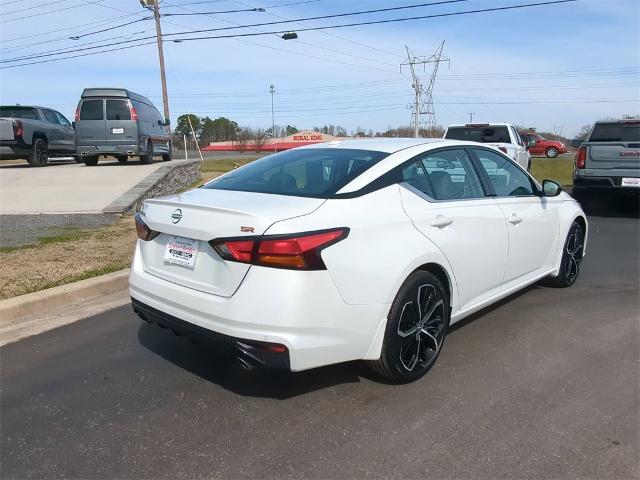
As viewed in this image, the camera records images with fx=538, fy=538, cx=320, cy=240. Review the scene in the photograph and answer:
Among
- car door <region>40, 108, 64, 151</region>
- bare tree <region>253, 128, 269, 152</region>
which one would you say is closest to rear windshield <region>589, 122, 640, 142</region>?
car door <region>40, 108, 64, 151</region>

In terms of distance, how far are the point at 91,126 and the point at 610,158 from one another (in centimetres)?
1243

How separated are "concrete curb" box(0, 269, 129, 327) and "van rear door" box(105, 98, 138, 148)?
9.74m

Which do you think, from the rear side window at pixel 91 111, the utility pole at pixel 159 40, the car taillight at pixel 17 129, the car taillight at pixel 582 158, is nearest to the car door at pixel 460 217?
the car taillight at pixel 582 158

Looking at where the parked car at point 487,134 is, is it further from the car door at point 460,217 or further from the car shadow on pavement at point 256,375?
the car shadow on pavement at point 256,375

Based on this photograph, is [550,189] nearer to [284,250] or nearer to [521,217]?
[521,217]

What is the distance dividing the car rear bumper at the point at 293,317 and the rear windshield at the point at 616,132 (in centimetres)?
894

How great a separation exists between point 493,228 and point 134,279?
8.61 feet

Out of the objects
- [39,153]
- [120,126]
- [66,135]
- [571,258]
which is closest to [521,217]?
[571,258]

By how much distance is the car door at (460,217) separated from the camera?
352 cm

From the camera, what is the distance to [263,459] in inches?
104

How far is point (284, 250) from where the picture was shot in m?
2.78

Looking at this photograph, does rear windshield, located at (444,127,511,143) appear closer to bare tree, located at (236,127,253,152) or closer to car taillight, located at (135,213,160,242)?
car taillight, located at (135,213,160,242)

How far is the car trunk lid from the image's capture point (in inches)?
114

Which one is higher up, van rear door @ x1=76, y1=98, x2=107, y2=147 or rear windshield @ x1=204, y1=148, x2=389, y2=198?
van rear door @ x1=76, y1=98, x2=107, y2=147
